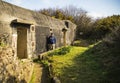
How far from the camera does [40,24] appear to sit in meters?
16.3

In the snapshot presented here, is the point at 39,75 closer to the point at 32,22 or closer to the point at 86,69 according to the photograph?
the point at 86,69

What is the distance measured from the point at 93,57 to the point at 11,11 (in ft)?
18.7

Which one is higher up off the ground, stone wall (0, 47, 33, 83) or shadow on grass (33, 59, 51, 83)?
stone wall (0, 47, 33, 83)

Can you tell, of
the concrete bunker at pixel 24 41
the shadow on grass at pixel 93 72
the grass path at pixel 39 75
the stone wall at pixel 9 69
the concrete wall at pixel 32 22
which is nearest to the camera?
the stone wall at pixel 9 69

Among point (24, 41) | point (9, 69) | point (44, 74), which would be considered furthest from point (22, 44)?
point (9, 69)

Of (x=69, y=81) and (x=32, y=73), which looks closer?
(x=69, y=81)

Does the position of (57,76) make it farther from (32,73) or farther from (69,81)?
(32,73)

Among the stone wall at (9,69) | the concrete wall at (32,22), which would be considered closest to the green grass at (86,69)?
the stone wall at (9,69)

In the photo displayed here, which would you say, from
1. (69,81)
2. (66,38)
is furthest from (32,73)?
(66,38)

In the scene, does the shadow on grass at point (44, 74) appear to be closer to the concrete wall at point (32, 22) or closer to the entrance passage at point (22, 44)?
the entrance passage at point (22, 44)

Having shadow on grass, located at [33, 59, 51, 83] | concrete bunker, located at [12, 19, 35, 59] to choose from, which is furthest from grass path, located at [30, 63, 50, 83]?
concrete bunker, located at [12, 19, 35, 59]

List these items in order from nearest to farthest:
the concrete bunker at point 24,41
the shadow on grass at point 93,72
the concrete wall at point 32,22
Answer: the shadow on grass at point 93,72
the concrete wall at point 32,22
the concrete bunker at point 24,41

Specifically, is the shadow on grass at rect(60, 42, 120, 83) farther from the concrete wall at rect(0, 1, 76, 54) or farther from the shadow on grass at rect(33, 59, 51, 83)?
the concrete wall at rect(0, 1, 76, 54)

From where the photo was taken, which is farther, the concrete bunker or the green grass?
the concrete bunker
